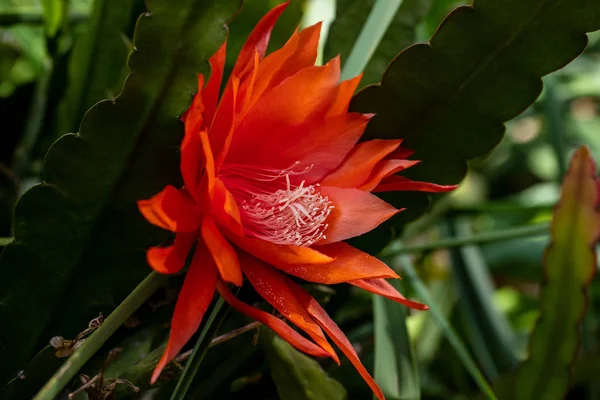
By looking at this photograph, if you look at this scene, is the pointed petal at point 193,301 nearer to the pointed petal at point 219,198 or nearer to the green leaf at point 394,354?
the pointed petal at point 219,198

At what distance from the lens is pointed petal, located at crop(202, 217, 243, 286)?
0.29 meters

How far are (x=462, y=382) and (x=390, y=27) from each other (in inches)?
15.4

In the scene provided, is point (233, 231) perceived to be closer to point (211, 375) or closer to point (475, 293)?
point (211, 375)

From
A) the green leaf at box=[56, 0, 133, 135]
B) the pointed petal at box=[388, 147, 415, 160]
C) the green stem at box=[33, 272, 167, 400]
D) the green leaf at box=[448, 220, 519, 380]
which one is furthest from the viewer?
the green leaf at box=[448, 220, 519, 380]

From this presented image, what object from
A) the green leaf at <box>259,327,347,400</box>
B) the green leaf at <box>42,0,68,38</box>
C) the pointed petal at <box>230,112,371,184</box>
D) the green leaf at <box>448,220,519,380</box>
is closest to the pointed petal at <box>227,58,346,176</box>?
the pointed petal at <box>230,112,371,184</box>

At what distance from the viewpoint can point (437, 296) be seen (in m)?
0.79

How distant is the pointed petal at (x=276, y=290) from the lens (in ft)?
1.05

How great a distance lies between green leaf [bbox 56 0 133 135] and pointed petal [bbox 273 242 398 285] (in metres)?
0.24

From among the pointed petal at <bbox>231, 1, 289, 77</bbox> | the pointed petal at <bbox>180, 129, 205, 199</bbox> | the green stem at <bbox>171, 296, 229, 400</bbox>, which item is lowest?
the green stem at <bbox>171, 296, 229, 400</bbox>

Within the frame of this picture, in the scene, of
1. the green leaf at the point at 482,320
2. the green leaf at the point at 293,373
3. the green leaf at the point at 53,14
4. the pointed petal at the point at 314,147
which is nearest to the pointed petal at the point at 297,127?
the pointed petal at the point at 314,147

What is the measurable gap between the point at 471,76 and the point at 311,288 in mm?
166

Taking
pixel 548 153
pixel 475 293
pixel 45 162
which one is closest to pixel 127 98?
pixel 45 162

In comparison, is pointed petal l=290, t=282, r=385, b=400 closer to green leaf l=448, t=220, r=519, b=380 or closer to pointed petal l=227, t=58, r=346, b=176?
pointed petal l=227, t=58, r=346, b=176

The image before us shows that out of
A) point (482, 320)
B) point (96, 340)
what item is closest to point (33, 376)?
point (96, 340)
